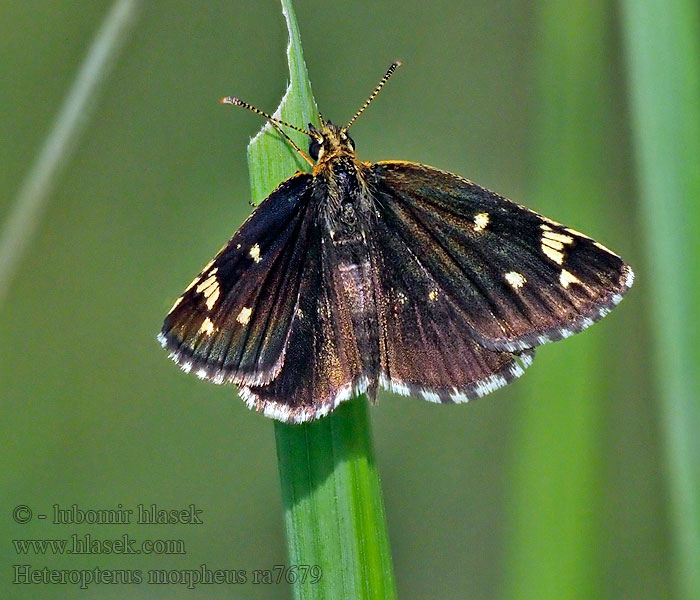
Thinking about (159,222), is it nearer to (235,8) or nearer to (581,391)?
(235,8)

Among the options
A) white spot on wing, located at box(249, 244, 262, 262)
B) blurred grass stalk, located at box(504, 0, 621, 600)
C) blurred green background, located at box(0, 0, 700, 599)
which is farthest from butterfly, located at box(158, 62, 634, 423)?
blurred green background, located at box(0, 0, 700, 599)

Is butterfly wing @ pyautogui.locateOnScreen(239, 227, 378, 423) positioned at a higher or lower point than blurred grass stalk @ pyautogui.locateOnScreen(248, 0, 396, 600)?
higher

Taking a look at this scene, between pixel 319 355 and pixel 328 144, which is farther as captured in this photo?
pixel 328 144

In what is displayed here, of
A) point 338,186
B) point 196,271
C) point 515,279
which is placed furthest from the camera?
point 196,271

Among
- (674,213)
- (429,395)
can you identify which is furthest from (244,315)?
(674,213)

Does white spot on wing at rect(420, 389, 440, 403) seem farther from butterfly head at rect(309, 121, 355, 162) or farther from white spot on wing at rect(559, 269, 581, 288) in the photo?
butterfly head at rect(309, 121, 355, 162)

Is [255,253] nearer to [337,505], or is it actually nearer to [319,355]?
[319,355]

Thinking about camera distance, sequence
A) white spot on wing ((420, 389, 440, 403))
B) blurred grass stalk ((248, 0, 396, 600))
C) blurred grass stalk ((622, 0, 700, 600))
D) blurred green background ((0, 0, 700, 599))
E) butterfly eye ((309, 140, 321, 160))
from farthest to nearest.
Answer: blurred green background ((0, 0, 700, 599)) → butterfly eye ((309, 140, 321, 160)) → white spot on wing ((420, 389, 440, 403)) → blurred grass stalk ((622, 0, 700, 600)) → blurred grass stalk ((248, 0, 396, 600))

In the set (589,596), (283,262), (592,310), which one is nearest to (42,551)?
(283,262)
